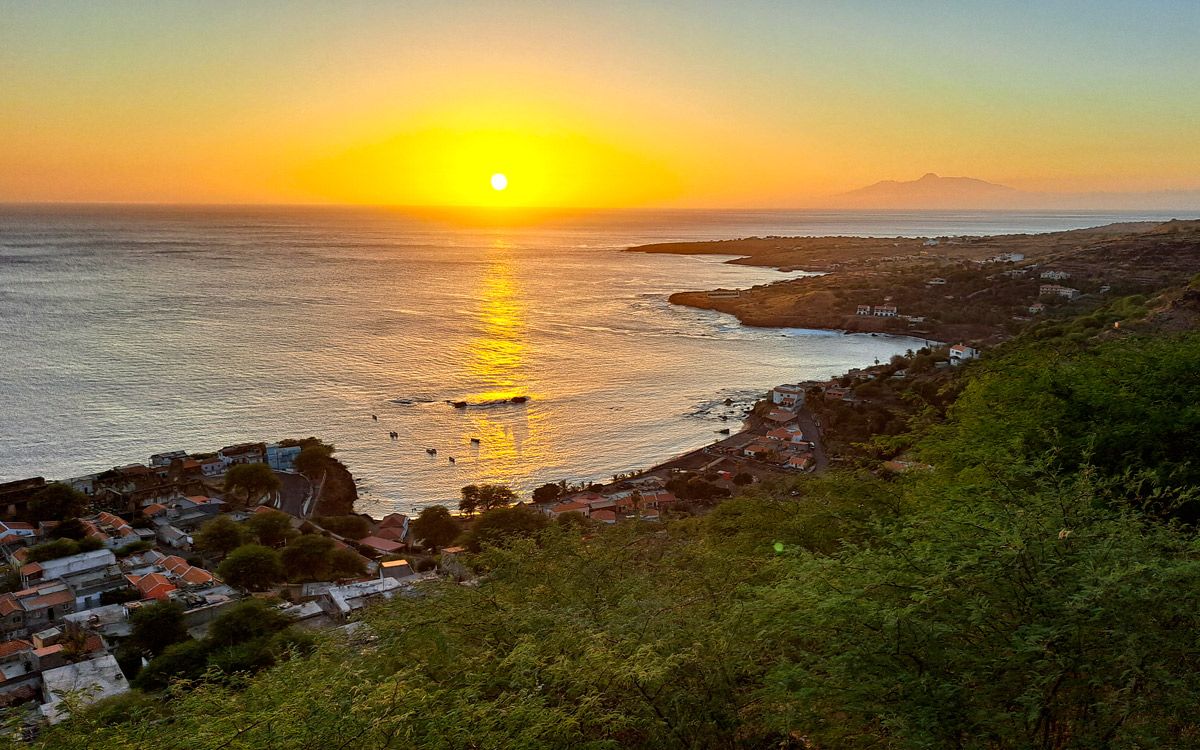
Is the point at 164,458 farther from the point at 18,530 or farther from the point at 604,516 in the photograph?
the point at 604,516

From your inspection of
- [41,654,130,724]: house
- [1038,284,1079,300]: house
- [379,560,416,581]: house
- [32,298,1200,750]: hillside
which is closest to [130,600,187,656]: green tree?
[41,654,130,724]: house

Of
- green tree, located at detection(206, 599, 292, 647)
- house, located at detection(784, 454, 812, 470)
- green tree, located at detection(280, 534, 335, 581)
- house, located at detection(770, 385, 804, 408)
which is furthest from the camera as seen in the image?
house, located at detection(770, 385, 804, 408)

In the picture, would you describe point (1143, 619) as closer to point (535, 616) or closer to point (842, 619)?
point (842, 619)

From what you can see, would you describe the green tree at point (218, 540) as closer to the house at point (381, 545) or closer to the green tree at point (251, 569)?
the green tree at point (251, 569)

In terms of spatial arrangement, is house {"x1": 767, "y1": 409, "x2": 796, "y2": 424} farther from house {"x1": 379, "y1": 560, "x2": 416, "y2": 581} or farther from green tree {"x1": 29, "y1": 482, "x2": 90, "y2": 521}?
green tree {"x1": 29, "y1": 482, "x2": 90, "y2": 521}

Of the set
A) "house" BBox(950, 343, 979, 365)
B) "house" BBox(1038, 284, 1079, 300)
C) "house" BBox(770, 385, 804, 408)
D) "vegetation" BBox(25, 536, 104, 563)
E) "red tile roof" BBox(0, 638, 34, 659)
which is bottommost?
"red tile roof" BBox(0, 638, 34, 659)

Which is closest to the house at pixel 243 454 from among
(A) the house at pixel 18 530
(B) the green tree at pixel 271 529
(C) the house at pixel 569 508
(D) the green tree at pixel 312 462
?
(D) the green tree at pixel 312 462
